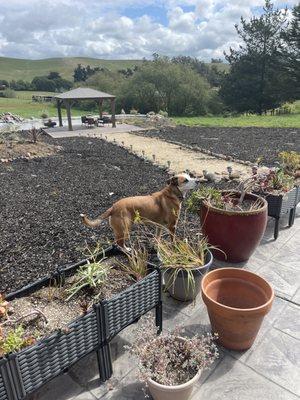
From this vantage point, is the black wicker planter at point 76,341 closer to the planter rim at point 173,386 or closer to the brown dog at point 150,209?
the planter rim at point 173,386

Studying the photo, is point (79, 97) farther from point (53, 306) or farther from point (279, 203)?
point (53, 306)

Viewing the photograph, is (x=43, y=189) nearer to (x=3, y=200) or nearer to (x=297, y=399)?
(x=3, y=200)

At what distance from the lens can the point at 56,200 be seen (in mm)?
6656

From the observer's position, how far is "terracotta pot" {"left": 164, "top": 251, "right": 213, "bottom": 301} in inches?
125

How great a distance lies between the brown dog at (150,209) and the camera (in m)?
3.83

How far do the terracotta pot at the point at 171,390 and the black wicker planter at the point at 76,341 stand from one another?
0.48 m

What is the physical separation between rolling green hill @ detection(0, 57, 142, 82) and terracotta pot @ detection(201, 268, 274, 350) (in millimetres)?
96157

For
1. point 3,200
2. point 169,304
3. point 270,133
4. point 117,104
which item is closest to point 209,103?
point 117,104

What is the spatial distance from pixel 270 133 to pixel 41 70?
342ft

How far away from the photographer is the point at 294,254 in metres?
4.23

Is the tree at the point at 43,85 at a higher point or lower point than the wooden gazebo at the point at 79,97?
higher

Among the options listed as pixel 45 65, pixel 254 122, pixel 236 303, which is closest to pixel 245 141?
pixel 254 122

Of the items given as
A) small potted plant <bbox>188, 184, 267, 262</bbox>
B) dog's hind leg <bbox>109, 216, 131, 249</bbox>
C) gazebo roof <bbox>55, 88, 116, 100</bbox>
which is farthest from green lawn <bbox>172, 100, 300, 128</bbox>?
dog's hind leg <bbox>109, 216, 131, 249</bbox>

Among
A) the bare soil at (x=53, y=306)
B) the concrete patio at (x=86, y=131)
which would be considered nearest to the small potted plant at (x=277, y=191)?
the bare soil at (x=53, y=306)
